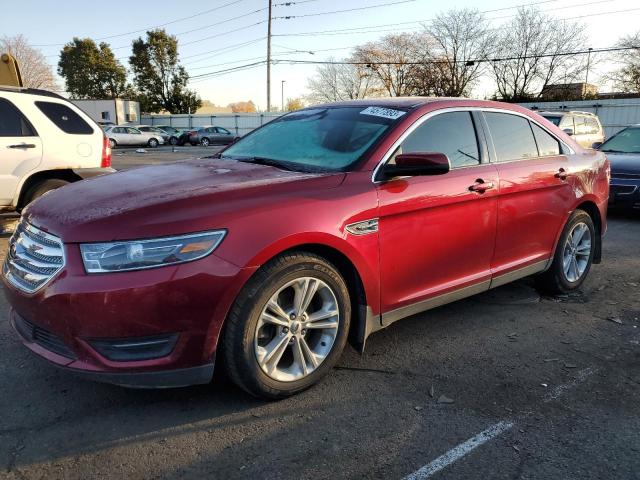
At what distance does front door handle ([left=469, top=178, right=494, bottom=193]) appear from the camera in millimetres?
3688

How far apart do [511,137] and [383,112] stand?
1.25 metres

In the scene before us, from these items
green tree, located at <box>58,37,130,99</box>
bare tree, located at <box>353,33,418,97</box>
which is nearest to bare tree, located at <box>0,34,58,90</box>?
green tree, located at <box>58,37,130,99</box>

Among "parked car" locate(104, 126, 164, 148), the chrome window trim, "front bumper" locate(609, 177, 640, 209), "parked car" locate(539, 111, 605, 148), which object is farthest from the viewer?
"parked car" locate(104, 126, 164, 148)

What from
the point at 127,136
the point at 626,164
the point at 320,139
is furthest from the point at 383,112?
the point at 127,136

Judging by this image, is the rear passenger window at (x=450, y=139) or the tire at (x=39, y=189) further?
the tire at (x=39, y=189)

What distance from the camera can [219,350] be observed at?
2.73 m

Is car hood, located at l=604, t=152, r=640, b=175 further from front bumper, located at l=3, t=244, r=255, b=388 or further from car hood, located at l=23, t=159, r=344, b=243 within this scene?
front bumper, located at l=3, t=244, r=255, b=388

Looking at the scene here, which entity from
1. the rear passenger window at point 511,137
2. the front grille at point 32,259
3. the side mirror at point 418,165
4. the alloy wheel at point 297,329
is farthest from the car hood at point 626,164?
the front grille at point 32,259

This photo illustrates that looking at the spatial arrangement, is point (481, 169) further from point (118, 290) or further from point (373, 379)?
point (118, 290)

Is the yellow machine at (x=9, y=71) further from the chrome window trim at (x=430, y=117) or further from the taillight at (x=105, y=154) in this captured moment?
the chrome window trim at (x=430, y=117)

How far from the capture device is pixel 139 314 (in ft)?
8.01

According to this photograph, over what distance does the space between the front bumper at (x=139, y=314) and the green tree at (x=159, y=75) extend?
63.1m

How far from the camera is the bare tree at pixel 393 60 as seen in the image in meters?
53.6

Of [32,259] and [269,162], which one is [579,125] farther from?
[32,259]
